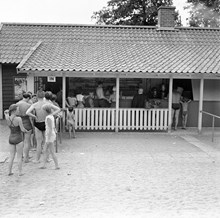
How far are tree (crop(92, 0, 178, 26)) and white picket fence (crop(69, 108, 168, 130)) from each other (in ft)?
82.4

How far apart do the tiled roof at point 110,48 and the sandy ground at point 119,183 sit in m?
3.43

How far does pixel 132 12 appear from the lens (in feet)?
127

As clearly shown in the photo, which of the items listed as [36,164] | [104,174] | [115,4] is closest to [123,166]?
[104,174]

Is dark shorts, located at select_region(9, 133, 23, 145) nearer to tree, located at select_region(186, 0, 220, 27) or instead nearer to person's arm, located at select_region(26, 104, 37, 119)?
person's arm, located at select_region(26, 104, 37, 119)

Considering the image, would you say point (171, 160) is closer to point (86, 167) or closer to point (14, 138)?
point (86, 167)

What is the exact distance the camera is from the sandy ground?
19.0 feet

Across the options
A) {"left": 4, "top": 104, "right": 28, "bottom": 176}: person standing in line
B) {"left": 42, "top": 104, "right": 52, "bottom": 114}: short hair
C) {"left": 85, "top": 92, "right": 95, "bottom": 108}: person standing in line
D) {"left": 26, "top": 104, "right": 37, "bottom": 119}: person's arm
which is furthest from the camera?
{"left": 85, "top": 92, "right": 95, "bottom": 108}: person standing in line

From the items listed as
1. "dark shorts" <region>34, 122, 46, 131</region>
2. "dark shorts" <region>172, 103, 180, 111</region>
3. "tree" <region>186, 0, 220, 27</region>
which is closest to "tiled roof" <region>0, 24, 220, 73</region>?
"dark shorts" <region>172, 103, 180, 111</region>

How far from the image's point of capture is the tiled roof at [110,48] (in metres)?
13.5

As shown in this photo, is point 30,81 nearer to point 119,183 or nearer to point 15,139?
point 15,139

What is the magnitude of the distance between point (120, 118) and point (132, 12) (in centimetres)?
2696

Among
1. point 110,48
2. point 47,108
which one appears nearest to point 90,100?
point 110,48

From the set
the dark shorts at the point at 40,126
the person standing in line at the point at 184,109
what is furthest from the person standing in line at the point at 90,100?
the dark shorts at the point at 40,126

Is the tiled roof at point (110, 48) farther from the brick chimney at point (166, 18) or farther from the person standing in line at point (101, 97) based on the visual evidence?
the person standing in line at point (101, 97)
